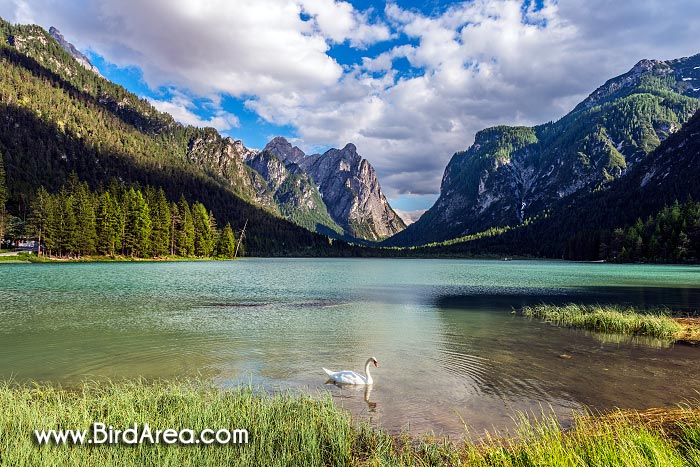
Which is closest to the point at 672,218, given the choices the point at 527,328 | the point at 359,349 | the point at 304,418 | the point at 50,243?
the point at 527,328

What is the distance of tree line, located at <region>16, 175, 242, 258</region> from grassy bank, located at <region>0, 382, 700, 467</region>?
114681mm

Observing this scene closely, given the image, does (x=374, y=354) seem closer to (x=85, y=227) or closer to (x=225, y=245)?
(x=85, y=227)

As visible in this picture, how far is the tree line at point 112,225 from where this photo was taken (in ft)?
348

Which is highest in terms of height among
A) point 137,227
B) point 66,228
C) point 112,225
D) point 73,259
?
point 112,225

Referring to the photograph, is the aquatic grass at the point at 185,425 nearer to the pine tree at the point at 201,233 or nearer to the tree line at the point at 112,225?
the tree line at the point at 112,225

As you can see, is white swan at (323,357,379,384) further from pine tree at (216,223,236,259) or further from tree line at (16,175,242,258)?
pine tree at (216,223,236,259)

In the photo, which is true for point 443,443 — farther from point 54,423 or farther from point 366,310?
point 366,310

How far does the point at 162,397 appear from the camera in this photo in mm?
12398

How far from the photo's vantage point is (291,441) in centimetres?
963

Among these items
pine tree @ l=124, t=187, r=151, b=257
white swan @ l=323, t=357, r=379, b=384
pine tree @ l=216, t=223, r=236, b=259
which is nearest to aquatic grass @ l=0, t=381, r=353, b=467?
white swan @ l=323, t=357, r=379, b=384

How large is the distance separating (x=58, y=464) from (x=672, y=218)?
18256 centimetres

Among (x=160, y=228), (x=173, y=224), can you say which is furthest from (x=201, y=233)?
(x=160, y=228)

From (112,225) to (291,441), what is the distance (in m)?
Result: 126

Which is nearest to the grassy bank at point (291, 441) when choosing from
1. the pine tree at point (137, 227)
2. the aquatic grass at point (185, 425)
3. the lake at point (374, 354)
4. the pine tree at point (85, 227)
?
the aquatic grass at point (185, 425)
